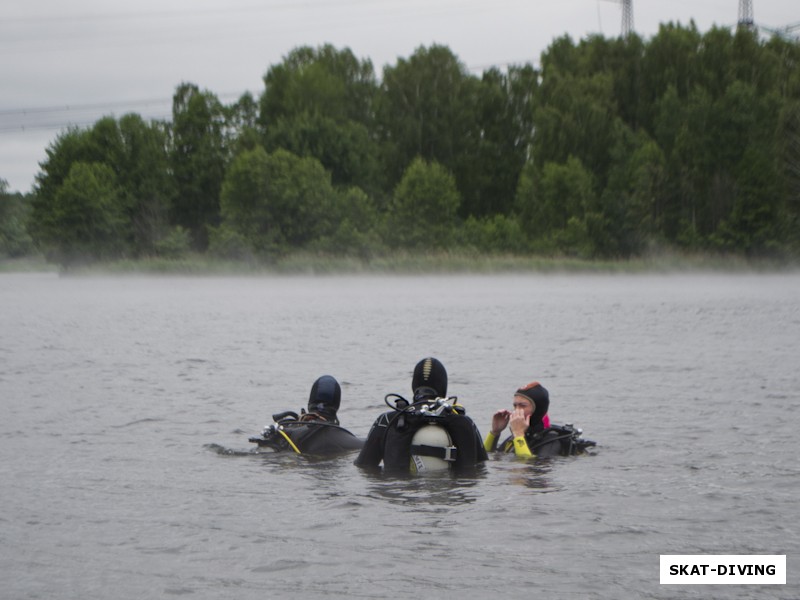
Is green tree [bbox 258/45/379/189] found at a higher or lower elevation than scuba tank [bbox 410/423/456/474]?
higher

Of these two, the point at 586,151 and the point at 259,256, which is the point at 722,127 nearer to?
the point at 586,151

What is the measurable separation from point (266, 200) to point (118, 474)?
→ 64.7 meters

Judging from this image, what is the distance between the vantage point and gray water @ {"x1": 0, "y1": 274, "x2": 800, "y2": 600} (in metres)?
7.20

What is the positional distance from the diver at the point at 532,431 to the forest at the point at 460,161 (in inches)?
2151

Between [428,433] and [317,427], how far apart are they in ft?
5.39

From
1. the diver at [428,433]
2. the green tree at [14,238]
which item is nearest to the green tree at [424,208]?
the diver at [428,433]

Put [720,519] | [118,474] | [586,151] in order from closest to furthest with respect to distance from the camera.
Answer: [720,519]
[118,474]
[586,151]

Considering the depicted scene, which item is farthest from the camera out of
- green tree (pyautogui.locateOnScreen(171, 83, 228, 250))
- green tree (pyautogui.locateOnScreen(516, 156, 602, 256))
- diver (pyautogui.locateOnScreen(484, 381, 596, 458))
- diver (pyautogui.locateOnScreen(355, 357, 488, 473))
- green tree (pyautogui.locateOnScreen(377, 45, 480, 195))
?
green tree (pyautogui.locateOnScreen(171, 83, 228, 250))

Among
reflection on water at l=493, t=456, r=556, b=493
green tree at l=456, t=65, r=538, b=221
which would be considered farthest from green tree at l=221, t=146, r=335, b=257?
reflection on water at l=493, t=456, r=556, b=493

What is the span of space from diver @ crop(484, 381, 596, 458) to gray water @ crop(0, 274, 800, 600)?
0.22 metres

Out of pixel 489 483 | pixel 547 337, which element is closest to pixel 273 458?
pixel 489 483

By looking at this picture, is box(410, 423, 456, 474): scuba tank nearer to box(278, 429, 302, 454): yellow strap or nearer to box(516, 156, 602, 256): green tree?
box(278, 429, 302, 454): yellow strap

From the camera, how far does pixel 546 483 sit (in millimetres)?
9938

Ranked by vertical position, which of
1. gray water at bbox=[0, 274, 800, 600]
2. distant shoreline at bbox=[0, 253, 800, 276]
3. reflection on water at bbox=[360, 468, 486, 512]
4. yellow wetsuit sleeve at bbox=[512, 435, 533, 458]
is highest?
distant shoreline at bbox=[0, 253, 800, 276]
